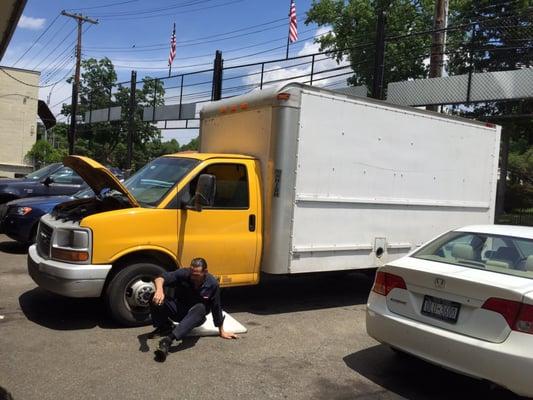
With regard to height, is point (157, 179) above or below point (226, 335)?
above

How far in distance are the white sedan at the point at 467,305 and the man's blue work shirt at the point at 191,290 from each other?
1.60m

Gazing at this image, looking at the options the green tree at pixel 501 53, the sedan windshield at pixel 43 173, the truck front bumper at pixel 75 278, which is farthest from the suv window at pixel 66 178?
the green tree at pixel 501 53

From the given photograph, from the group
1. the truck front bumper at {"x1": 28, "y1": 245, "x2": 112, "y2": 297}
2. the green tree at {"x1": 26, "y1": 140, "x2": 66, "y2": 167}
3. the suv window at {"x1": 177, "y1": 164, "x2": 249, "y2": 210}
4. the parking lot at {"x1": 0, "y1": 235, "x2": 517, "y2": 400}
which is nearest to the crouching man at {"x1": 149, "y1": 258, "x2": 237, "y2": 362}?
the parking lot at {"x1": 0, "y1": 235, "x2": 517, "y2": 400}

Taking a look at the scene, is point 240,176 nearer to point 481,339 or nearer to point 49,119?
point 481,339

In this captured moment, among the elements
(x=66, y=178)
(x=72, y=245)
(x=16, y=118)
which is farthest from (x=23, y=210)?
(x=16, y=118)

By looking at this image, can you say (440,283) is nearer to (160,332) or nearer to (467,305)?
(467,305)

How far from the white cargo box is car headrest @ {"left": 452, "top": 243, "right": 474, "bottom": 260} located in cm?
210

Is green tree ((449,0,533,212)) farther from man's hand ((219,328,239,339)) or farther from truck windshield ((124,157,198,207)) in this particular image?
man's hand ((219,328,239,339))

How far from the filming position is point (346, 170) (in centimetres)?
727

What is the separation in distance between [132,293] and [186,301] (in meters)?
0.65

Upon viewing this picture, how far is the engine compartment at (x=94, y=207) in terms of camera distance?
6.13 meters

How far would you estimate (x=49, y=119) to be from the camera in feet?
164

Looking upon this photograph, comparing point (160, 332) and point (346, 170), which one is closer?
point (160, 332)

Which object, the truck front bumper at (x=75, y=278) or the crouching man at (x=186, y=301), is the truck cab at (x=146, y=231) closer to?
the truck front bumper at (x=75, y=278)
